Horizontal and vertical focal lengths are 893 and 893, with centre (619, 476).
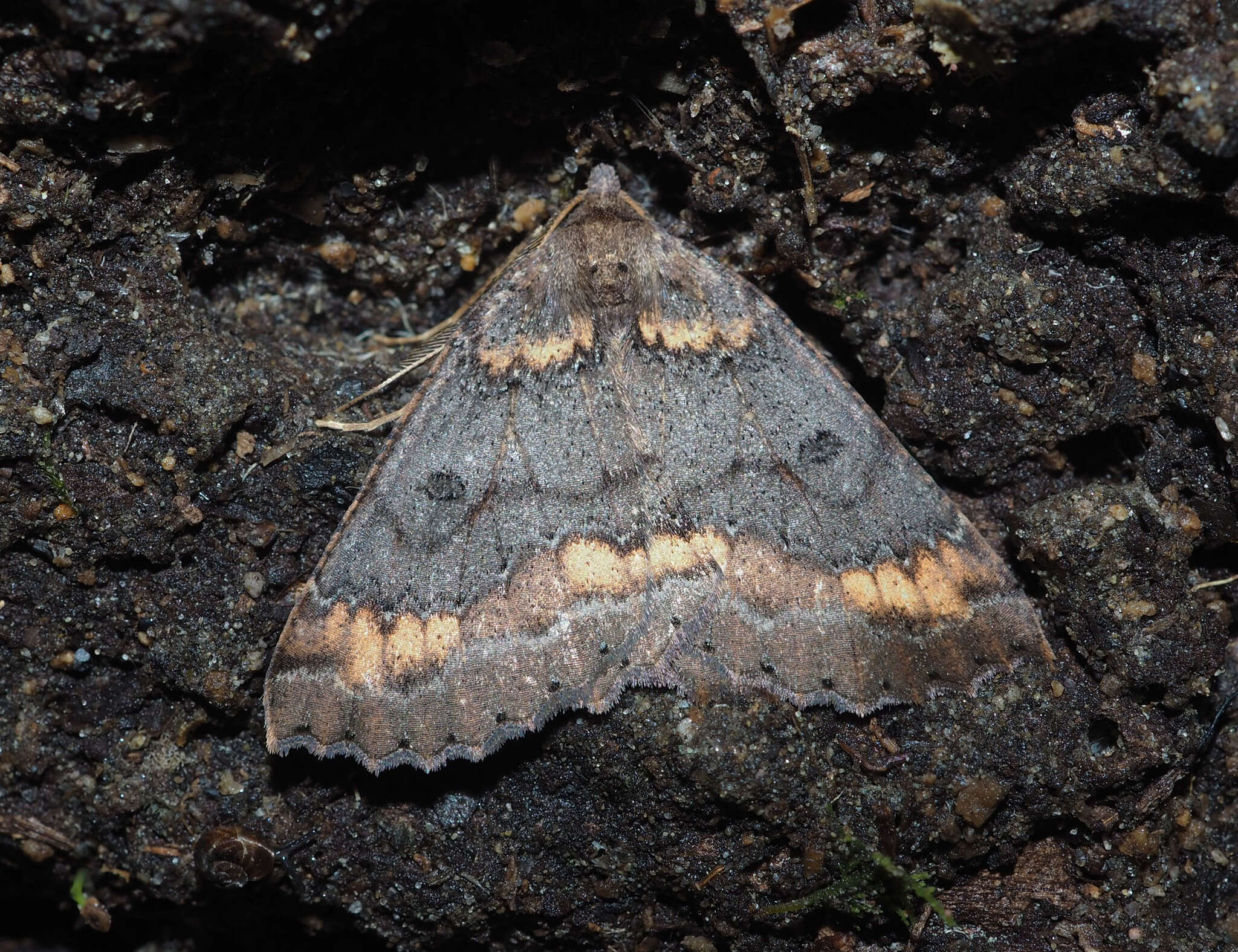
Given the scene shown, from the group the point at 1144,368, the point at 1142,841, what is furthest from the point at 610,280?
the point at 1142,841

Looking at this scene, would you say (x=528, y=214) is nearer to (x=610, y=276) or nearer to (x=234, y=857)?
(x=610, y=276)

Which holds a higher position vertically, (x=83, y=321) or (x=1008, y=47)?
(x=83, y=321)

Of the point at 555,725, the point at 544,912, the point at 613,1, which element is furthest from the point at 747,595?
the point at 613,1

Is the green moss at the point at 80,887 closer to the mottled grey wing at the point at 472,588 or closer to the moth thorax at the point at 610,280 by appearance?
the mottled grey wing at the point at 472,588

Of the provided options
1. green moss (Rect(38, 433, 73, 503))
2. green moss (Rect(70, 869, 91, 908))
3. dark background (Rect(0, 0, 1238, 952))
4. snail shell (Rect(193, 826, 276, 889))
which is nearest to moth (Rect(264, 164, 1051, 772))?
dark background (Rect(0, 0, 1238, 952))

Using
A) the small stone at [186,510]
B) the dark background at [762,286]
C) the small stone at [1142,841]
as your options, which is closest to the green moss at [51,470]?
the dark background at [762,286]

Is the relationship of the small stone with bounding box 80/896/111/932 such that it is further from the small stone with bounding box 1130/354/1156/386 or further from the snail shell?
the small stone with bounding box 1130/354/1156/386

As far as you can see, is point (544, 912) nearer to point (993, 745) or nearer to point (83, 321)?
point (993, 745)
